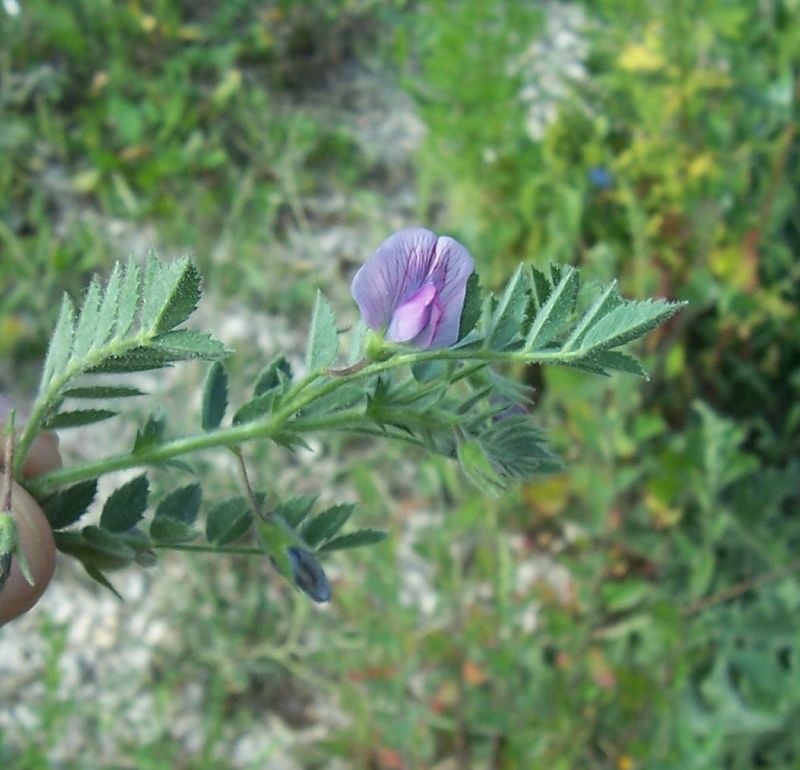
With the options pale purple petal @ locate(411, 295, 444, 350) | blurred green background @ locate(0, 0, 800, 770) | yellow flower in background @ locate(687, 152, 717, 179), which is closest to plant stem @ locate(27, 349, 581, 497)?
pale purple petal @ locate(411, 295, 444, 350)

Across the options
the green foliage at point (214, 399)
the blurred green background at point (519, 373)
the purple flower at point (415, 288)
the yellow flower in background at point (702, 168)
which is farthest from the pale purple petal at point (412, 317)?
the yellow flower in background at point (702, 168)

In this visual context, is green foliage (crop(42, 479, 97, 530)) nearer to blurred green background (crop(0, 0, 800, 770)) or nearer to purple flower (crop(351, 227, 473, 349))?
purple flower (crop(351, 227, 473, 349))

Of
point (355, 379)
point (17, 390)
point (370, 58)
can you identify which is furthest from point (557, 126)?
point (355, 379)

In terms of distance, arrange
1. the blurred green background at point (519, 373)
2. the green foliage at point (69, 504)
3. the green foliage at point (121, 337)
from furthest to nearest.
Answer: the blurred green background at point (519, 373) < the green foliage at point (69, 504) < the green foliage at point (121, 337)

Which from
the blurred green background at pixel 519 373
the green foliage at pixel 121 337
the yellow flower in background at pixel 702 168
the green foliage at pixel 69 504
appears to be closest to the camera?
the green foliage at pixel 121 337

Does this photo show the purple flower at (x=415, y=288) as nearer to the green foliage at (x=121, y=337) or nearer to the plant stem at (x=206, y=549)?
the green foliage at (x=121, y=337)

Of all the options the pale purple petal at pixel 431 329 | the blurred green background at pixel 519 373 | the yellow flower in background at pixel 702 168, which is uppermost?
the pale purple petal at pixel 431 329
